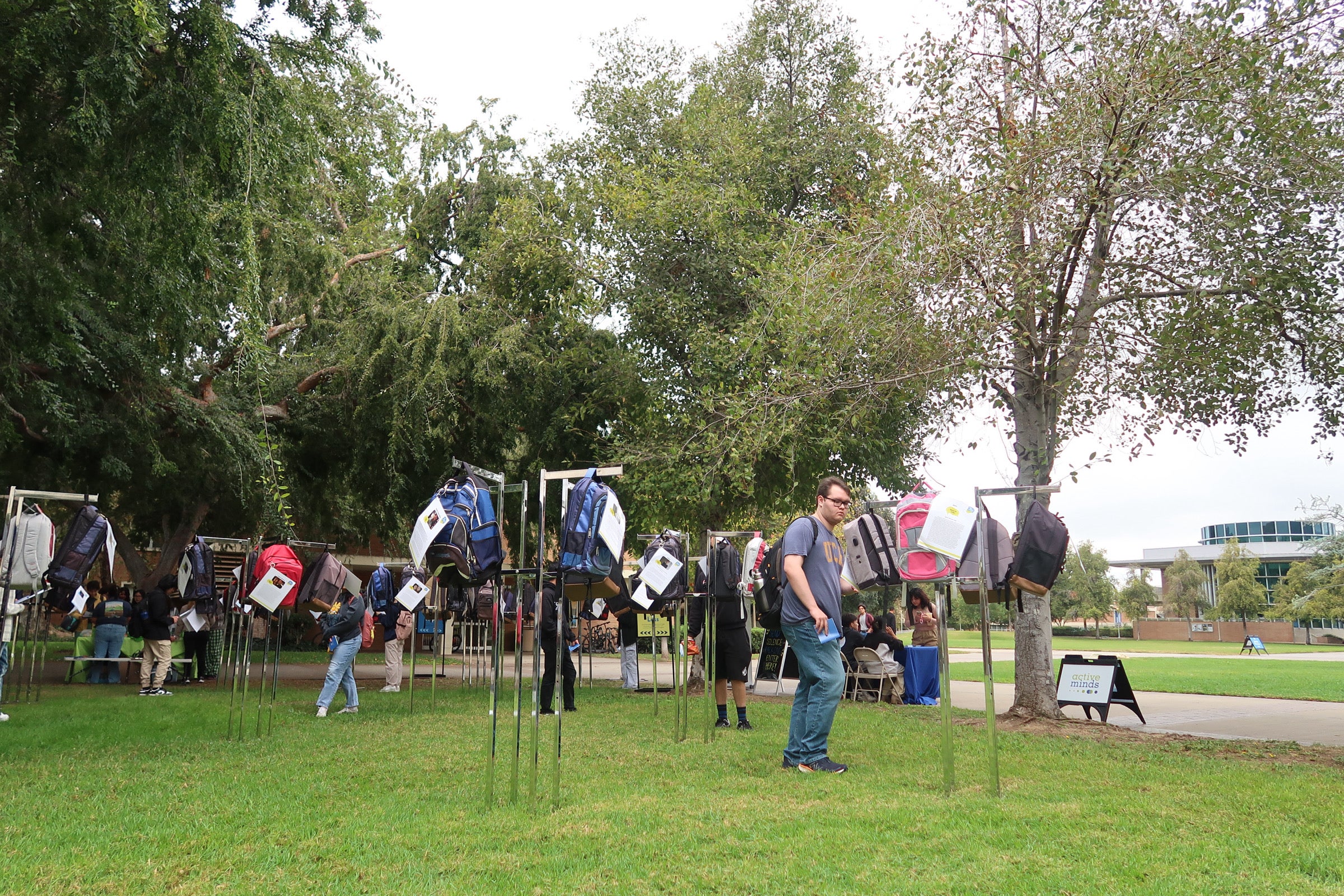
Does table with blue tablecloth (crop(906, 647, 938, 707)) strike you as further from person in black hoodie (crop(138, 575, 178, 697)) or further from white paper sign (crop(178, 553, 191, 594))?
person in black hoodie (crop(138, 575, 178, 697))

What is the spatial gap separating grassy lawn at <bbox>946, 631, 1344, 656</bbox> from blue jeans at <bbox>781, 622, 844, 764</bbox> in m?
34.1

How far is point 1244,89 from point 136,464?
52.4 ft

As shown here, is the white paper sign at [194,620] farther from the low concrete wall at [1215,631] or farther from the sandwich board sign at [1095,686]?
the low concrete wall at [1215,631]

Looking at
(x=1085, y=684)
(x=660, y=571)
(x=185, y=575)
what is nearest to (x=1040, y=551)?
(x=660, y=571)

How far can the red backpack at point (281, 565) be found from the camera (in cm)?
1005

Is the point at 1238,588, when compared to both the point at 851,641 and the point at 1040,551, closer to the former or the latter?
the point at 851,641

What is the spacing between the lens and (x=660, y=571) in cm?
982

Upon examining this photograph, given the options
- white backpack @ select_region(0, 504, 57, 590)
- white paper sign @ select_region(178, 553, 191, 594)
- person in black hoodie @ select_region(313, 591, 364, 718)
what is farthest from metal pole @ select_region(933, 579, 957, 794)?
white paper sign @ select_region(178, 553, 191, 594)

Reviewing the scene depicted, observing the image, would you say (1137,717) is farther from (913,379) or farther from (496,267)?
(496,267)

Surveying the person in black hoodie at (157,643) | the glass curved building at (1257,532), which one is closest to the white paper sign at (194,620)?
the person in black hoodie at (157,643)

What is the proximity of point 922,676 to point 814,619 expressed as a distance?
8.45 metres

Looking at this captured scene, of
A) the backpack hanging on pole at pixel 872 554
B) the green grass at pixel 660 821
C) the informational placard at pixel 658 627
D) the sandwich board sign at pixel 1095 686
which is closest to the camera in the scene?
the green grass at pixel 660 821

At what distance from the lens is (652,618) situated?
41.3 ft

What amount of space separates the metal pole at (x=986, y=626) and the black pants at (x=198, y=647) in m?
16.1
